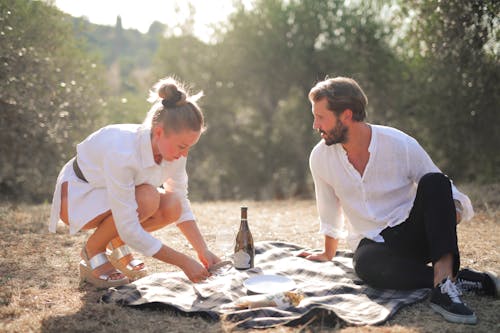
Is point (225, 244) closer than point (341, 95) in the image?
No

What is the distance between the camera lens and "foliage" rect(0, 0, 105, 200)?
6.81 m

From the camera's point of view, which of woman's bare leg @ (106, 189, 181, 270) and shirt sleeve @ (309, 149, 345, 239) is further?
shirt sleeve @ (309, 149, 345, 239)

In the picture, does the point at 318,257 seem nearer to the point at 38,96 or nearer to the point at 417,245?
the point at 417,245

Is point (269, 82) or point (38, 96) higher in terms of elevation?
point (269, 82)

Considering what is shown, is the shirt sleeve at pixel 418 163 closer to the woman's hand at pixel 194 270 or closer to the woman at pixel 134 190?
the woman at pixel 134 190

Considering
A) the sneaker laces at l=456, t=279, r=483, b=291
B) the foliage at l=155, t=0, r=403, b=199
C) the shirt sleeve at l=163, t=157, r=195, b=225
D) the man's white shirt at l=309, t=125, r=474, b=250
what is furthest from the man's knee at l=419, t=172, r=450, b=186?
the foliage at l=155, t=0, r=403, b=199

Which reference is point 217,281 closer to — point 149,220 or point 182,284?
point 182,284

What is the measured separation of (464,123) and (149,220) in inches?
284

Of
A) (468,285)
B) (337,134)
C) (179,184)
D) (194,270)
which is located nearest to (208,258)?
(194,270)

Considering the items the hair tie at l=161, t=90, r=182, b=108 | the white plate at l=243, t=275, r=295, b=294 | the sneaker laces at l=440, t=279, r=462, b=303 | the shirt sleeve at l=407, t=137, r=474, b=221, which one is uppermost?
the hair tie at l=161, t=90, r=182, b=108

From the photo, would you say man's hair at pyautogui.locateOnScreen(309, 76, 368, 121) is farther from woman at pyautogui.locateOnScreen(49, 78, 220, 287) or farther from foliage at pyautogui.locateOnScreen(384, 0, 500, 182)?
foliage at pyautogui.locateOnScreen(384, 0, 500, 182)

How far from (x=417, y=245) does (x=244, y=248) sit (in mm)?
1254

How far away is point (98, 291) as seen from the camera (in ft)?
10.9

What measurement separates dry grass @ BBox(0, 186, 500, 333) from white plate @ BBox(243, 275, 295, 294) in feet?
1.38
